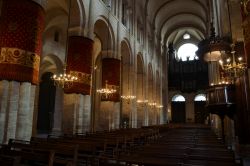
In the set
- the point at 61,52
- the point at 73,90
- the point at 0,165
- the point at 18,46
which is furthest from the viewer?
the point at 61,52

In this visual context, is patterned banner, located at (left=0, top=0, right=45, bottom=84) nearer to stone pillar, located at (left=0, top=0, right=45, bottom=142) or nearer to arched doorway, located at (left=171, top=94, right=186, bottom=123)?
stone pillar, located at (left=0, top=0, right=45, bottom=142)

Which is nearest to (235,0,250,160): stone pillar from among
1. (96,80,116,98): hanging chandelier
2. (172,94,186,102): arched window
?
(96,80,116,98): hanging chandelier

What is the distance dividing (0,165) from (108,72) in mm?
11926

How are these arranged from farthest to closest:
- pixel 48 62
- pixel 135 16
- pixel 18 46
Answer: pixel 135 16 < pixel 48 62 < pixel 18 46

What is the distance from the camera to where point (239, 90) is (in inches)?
357

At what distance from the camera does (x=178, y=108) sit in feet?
131

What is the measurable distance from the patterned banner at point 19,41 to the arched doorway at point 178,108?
34.3 meters

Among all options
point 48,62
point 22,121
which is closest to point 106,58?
point 48,62

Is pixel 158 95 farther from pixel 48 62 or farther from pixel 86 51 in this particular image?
pixel 86 51

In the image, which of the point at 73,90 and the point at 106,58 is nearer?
the point at 73,90

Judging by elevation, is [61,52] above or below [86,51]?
above

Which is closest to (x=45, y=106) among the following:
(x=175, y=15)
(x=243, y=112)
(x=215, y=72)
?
(x=215, y=72)

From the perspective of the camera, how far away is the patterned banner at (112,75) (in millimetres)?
14641

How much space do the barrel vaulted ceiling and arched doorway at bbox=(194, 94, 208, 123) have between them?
10.4m
